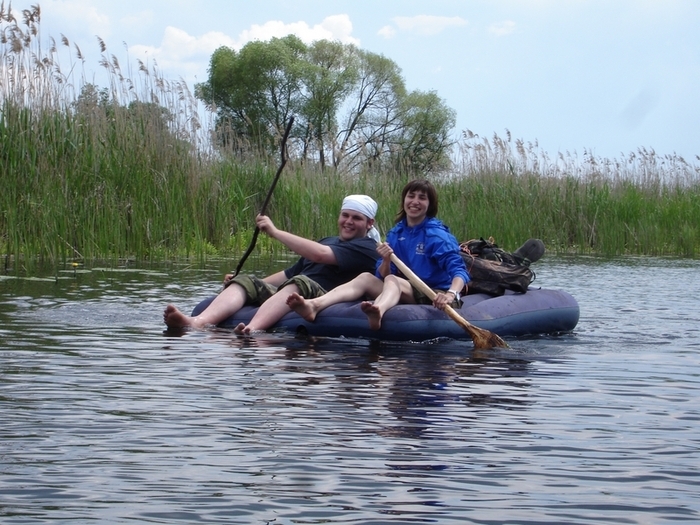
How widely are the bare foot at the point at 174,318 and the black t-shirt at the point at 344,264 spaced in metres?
0.93

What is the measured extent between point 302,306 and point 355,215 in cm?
86

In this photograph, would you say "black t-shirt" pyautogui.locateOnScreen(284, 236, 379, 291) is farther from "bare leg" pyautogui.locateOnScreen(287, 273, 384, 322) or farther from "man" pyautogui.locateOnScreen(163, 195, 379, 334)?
"bare leg" pyautogui.locateOnScreen(287, 273, 384, 322)

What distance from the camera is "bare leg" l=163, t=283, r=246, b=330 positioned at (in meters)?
7.28

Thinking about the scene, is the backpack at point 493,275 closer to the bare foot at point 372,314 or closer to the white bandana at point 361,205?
the white bandana at point 361,205

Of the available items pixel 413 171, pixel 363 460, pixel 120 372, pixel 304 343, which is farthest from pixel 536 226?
pixel 363 460

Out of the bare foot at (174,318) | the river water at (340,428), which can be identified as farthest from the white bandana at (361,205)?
the bare foot at (174,318)

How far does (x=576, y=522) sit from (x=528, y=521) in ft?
0.43

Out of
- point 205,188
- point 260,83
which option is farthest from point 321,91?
point 205,188

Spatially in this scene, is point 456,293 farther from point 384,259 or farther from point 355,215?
point 355,215

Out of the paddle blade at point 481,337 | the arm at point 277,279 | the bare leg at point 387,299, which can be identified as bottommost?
the paddle blade at point 481,337

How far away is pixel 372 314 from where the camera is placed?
6.84 meters

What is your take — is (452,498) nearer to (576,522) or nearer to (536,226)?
(576,522)

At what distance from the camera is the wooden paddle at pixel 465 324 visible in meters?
6.85

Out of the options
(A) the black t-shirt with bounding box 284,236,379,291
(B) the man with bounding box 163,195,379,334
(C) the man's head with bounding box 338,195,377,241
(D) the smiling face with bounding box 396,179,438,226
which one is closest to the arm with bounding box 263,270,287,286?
→ (B) the man with bounding box 163,195,379,334
